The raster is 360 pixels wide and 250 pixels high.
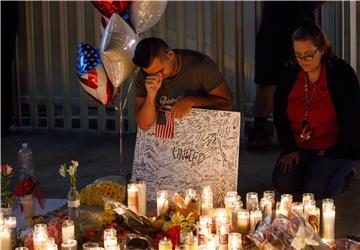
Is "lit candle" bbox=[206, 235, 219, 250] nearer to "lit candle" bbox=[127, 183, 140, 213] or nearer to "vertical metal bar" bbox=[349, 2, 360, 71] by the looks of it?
"lit candle" bbox=[127, 183, 140, 213]

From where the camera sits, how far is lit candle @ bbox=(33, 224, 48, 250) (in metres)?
3.11

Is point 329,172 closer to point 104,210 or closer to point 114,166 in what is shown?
point 104,210

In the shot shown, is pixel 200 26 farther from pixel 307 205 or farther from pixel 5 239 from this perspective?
pixel 5 239

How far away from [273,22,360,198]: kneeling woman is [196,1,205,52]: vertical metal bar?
205 centimetres

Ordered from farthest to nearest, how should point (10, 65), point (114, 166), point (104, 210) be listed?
point (10, 65) → point (114, 166) → point (104, 210)

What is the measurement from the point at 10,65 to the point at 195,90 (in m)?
3.04

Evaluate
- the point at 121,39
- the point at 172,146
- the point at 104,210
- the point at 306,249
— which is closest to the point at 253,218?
the point at 306,249

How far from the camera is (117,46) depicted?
168 inches

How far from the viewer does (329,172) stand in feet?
14.4

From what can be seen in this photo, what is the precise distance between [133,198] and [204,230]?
0.65 metres

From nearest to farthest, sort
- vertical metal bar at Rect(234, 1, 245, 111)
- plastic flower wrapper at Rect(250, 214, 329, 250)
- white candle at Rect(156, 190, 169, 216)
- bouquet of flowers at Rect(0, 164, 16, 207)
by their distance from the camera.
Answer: plastic flower wrapper at Rect(250, 214, 329, 250) → white candle at Rect(156, 190, 169, 216) → bouquet of flowers at Rect(0, 164, 16, 207) → vertical metal bar at Rect(234, 1, 245, 111)

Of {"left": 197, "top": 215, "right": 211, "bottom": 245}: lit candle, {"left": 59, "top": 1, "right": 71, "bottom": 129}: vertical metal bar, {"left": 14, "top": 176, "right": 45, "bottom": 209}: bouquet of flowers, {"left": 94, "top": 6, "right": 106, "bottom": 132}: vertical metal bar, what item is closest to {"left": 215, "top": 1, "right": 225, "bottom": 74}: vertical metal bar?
{"left": 94, "top": 6, "right": 106, "bottom": 132}: vertical metal bar

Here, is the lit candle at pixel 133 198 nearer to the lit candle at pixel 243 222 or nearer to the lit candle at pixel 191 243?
the lit candle at pixel 243 222

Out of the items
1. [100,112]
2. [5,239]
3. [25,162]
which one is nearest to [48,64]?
[100,112]
